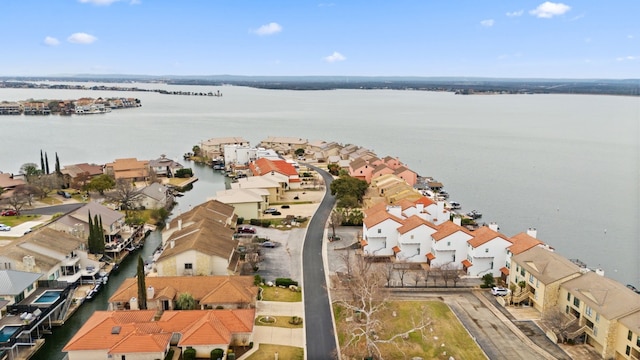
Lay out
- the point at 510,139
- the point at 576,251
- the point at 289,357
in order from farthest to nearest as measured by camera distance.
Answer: the point at 510,139
the point at 576,251
the point at 289,357

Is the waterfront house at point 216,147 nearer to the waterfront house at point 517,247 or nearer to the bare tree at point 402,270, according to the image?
the bare tree at point 402,270

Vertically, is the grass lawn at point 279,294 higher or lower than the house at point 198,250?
lower

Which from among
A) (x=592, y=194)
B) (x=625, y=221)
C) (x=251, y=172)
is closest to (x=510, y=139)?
(x=592, y=194)

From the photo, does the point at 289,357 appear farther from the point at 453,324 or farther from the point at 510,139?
the point at 510,139

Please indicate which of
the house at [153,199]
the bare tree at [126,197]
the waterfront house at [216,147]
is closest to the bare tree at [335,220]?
the house at [153,199]

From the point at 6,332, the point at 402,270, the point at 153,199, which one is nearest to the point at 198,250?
the point at 6,332

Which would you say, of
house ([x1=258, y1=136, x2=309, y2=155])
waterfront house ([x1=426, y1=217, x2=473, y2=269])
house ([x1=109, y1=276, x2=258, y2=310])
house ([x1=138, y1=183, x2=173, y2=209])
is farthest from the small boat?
house ([x1=258, y1=136, x2=309, y2=155])
